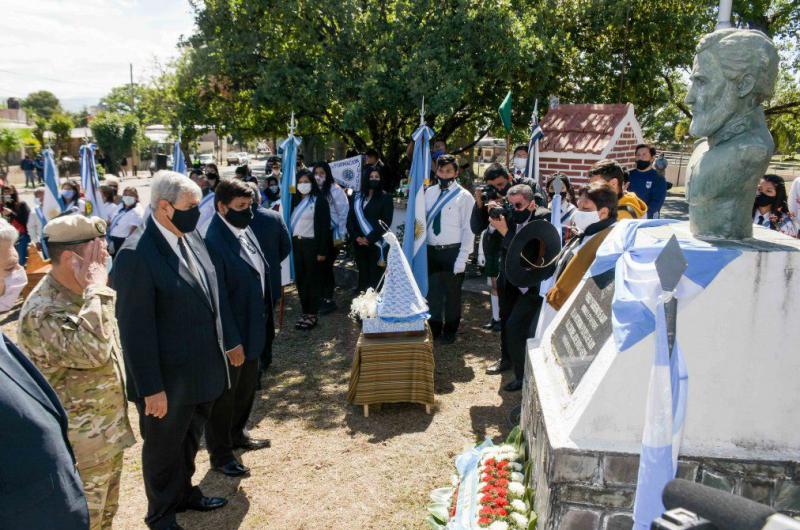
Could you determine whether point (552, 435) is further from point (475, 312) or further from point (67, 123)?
point (67, 123)

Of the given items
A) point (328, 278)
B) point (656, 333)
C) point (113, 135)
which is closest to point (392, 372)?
point (656, 333)

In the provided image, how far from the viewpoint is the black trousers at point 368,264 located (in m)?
8.06

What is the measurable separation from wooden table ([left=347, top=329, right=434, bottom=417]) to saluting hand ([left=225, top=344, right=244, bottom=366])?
1300mm

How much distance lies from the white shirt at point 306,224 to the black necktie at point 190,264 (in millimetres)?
4127

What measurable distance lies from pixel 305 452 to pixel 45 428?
2.80m

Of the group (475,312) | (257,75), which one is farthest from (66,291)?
(257,75)

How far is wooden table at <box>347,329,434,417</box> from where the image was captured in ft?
16.1

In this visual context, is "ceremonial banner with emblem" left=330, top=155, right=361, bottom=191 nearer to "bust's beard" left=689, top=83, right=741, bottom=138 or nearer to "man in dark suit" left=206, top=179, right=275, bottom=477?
"man in dark suit" left=206, top=179, right=275, bottom=477

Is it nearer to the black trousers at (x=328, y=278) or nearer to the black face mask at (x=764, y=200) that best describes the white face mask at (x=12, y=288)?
the black trousers at (x=328, y=278)

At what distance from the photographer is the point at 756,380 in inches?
102

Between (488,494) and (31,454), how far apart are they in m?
2.14

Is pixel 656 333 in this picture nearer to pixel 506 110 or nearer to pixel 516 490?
pixel 516 490

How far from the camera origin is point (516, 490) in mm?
3115

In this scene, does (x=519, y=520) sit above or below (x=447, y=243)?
below
